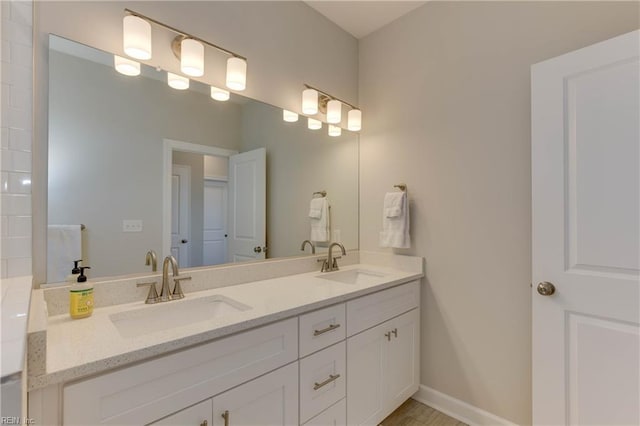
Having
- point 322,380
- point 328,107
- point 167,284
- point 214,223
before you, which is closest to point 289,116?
point 328,107

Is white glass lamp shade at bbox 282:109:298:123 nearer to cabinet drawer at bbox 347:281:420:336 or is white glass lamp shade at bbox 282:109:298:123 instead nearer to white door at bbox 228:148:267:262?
white door at bbox 228:148:267:262

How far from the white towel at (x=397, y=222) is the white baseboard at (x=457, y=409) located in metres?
0.95

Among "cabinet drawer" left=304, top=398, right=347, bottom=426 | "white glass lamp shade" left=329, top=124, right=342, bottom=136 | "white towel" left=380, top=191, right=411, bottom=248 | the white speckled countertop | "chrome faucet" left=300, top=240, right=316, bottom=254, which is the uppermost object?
"white glass lamp shade" left=329, top=124, right=342, bottom=136

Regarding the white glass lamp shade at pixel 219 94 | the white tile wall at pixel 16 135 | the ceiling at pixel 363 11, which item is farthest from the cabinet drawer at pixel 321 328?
the ceiling at pixel 363 11

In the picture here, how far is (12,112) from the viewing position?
3.33 feet

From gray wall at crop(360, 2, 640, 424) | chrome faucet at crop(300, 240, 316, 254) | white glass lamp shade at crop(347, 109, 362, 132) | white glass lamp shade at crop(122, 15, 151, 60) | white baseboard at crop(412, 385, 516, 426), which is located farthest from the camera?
white glass lamp shade at crop(347, 109, 362, 132)

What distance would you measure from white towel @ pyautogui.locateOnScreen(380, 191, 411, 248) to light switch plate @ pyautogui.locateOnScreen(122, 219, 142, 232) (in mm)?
1433

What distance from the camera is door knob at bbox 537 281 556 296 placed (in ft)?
4.38

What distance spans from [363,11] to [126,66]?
5.16 ft

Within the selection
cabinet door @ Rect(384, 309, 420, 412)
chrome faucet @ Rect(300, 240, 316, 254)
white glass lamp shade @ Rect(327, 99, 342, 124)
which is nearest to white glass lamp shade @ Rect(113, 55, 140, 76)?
white glass lamp shade @ Rect(327, 99, 342, 124)

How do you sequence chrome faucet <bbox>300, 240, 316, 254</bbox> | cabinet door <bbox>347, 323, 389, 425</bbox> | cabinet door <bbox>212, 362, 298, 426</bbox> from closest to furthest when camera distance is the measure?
cabinet door <bbox>212, 362, 298, 426</bbox> < cabinet door <bbox>347, 323, 389, 425</bbox> < chrome faucet <bbox>300, 240, 316, 254</bbox>

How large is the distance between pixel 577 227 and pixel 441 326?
3.14ft

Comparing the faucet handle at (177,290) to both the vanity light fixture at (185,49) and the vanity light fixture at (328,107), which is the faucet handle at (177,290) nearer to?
the vanity light fixture at (185,49)

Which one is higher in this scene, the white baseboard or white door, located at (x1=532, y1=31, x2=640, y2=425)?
white door, located at (x1=532, y1=31, x2=640, y2=425)
